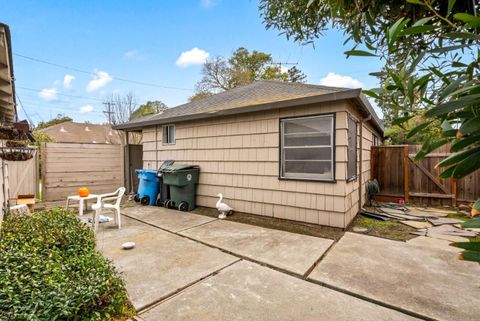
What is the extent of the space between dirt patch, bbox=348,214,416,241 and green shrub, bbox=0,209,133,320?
13.1ft

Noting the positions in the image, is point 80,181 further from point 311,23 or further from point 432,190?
point 432,190

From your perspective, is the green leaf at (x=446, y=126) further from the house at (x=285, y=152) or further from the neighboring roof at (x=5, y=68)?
the house at (x=285, y=152)

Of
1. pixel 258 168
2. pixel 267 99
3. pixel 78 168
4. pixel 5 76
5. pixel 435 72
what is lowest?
pixel 78 168

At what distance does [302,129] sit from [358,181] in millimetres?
2056

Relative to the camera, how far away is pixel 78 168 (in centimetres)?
761

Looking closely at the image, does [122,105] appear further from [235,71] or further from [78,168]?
[78,168]

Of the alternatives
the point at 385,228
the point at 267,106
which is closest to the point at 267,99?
the point at 267,106

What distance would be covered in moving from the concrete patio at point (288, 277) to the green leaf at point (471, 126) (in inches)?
76.3

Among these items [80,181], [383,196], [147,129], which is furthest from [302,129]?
[80,181]

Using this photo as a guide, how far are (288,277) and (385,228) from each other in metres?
2.90

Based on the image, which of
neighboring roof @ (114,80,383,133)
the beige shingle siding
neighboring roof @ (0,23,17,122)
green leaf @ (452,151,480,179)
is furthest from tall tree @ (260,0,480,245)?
the beige shingle siding

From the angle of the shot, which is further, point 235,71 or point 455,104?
point 235,71

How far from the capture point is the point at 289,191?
488 centimetres

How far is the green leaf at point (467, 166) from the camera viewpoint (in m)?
0.71
